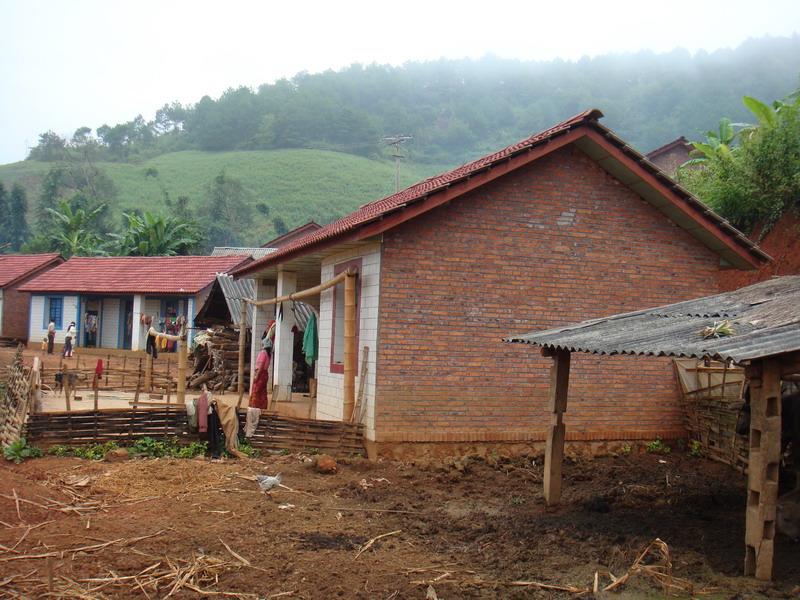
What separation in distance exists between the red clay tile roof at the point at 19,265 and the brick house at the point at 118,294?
5.56ft

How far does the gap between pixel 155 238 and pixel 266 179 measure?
142 feet

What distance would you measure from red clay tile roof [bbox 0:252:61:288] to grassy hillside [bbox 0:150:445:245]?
23.9 m

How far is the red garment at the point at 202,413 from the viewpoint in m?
12.0

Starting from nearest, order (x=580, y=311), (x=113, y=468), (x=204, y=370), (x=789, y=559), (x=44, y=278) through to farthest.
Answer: (x=789, y=559) → (x=113, y=468) → (x=580, y=311) → (x=204, y=370) → (x=44, y=278)

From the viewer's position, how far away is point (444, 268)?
39.8ft

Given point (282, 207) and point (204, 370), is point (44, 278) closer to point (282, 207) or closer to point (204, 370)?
point (204, 370)

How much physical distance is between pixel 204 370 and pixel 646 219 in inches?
529

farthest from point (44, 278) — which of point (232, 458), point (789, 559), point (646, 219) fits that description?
point (789, 559)

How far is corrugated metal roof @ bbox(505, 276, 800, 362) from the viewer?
653 cm

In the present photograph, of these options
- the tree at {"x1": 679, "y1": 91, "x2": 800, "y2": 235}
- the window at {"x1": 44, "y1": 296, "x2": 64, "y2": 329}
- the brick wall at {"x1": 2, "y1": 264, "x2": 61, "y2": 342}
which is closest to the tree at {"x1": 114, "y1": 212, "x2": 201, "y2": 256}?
the brick wall at {"x1": 2, "y1": 264, "x2": 61, "y2": 342}

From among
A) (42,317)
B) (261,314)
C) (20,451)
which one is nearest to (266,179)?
(42,317)

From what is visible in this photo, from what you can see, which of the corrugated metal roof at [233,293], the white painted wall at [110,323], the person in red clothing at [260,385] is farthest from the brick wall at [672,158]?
the person in red clothing at [260,385]

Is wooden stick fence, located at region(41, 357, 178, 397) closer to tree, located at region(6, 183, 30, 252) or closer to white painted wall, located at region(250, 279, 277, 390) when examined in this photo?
white painted wall, located at region(250, 279, 277, 390)

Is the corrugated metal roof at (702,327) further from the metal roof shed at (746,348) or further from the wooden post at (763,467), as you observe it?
the wooden post at (763,467)
